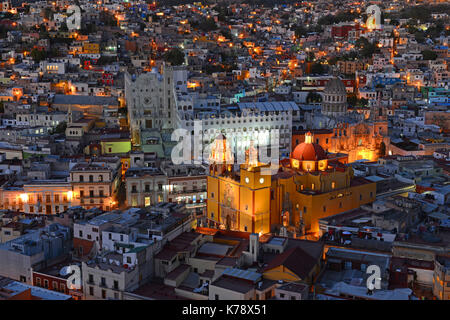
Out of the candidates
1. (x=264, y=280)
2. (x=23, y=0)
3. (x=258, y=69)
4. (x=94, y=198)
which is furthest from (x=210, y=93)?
(x=23, y=0)

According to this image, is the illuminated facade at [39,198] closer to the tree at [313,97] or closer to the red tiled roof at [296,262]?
the red tiled roof at [296,262]

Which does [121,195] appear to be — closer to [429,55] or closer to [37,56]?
[37,56]

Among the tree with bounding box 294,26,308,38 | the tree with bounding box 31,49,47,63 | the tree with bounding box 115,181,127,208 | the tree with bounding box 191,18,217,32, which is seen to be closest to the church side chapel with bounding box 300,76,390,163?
the tree with bounding box 115,181,127,208

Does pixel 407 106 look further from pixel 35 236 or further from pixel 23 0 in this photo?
pixel 23 0

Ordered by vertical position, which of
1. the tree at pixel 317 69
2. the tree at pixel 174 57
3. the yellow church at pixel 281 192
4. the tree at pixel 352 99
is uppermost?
the tree at pixel 174 57

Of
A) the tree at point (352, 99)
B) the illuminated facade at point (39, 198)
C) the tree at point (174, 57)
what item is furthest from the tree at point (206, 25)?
the illuminated facade at point (39, 198)

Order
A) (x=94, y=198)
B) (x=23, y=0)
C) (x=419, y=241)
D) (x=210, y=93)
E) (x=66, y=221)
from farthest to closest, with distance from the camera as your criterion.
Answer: (x=23, y=0) → (x=210, y=93) → (x=94, y=198) → (x=66, y=221) → (x=419, y=241)

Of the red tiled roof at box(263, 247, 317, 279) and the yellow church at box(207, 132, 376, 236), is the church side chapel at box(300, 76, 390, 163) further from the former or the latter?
the red tiled roof at box(263, 247, 317, 279)
